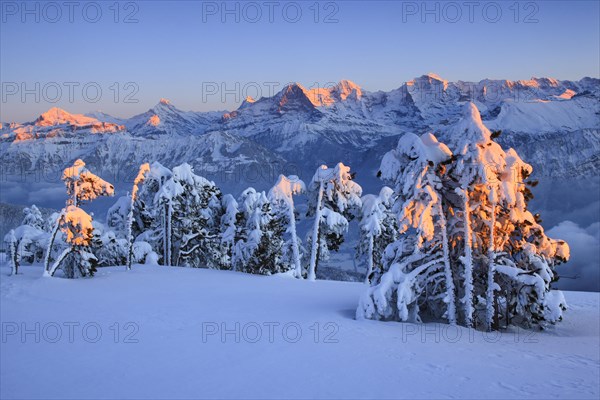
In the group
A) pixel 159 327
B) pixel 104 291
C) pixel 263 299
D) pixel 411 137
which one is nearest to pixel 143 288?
pixel 104 291

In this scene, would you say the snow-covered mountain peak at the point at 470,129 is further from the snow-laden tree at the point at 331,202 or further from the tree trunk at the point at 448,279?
the snow-laden tree at the point at 331,202

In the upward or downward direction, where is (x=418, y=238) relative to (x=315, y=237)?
upward

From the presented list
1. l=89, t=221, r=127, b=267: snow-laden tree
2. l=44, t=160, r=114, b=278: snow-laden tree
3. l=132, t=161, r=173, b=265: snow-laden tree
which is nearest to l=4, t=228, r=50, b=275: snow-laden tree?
l=44, t=160, r=114, b=278: snow-laden tree

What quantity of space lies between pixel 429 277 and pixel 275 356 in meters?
6.71

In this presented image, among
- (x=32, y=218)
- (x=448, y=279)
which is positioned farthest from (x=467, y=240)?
(x=32, y=218)

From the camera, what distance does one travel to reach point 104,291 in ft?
72.7

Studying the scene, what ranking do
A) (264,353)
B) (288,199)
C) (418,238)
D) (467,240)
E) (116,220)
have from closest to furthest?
1. (264,353)
2. (467,240)
3. (418,238)
4. (288,199)
5. (116,220)

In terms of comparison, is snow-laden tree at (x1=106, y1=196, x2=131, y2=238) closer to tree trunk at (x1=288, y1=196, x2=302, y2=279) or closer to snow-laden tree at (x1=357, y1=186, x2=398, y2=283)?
tree trunk at (x1=288, y1=196, x2=302, y2=279)

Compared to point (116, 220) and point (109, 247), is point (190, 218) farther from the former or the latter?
point (116, 220)

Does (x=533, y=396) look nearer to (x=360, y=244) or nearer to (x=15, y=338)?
(x=15, y=338)

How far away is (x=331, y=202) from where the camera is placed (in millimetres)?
32062

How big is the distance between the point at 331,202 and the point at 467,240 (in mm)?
16393

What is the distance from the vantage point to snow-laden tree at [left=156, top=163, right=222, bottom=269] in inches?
1357

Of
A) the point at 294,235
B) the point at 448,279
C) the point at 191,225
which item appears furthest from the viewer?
the point at 191,225
